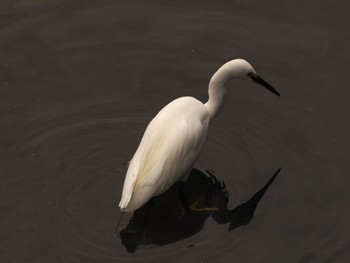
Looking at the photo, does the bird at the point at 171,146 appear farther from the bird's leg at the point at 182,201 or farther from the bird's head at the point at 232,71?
the bird's leg at the point at 182,201

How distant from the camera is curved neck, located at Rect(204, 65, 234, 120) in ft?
25.0

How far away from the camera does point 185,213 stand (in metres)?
7.48

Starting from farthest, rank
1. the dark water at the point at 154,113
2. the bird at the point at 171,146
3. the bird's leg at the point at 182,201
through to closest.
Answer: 1. the bird's leg at the point at 182,201
2. the dark water at the point at 154,113
3. the bird at the point at 171,146

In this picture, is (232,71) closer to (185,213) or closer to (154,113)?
(154,113)

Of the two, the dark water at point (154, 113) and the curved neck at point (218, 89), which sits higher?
the curved neck at point (218, 89)

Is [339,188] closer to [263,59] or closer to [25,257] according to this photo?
[263,59]

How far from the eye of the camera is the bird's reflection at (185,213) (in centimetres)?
723

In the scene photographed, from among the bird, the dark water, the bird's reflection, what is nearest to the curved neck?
the bird

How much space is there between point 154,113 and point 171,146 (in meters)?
1.34


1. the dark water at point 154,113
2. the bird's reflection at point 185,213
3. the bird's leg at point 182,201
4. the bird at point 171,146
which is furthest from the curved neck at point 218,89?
the bird's leg at point 182,201

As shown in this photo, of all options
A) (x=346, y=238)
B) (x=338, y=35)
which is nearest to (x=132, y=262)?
(x=346, y=238)

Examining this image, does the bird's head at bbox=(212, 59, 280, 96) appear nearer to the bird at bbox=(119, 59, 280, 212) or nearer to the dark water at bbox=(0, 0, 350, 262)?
the bird at bbox=(119, 59, 280, 212)

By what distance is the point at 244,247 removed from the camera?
714cm

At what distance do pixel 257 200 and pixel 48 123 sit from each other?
2.27 meters
